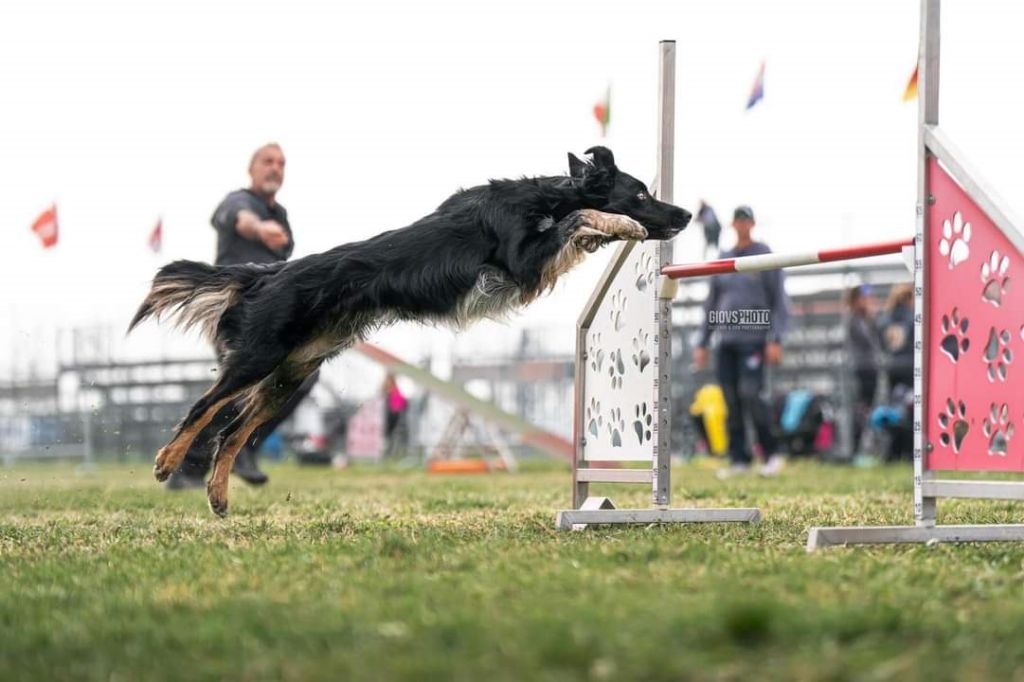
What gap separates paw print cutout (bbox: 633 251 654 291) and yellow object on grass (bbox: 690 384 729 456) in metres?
9.39

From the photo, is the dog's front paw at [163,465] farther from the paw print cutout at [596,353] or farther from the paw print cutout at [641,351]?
the paw print cutout at [641,351]

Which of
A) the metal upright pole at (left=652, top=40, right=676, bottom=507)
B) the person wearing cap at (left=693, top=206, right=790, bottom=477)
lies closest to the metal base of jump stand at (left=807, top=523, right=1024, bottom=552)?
the metal upright pole at (left=652, top=40, right=676, bottom=507)

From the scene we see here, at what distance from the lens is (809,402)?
14188 millimetres

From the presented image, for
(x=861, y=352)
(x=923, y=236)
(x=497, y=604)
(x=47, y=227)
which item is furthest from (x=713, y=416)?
(x=497, y=604)

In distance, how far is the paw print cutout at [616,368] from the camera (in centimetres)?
558

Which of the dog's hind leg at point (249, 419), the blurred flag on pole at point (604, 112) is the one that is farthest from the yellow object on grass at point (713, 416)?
the dog's hind leg at point (249, 419)

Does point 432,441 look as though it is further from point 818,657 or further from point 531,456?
point 818,657

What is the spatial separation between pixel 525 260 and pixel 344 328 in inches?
35.9

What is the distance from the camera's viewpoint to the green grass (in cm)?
224

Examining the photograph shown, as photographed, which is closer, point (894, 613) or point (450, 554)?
point (894, 613)

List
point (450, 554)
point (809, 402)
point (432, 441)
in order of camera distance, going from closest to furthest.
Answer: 1. point (450, 554)
2. point (809, 402)
3. point (432, 441)

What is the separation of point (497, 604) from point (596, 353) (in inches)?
121

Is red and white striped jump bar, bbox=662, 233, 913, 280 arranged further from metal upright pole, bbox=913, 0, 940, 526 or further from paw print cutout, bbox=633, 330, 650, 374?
paw print cutout, bbox=633, 330, 650, 374

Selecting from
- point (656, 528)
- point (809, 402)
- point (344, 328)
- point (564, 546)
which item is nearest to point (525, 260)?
point (344, 328)
